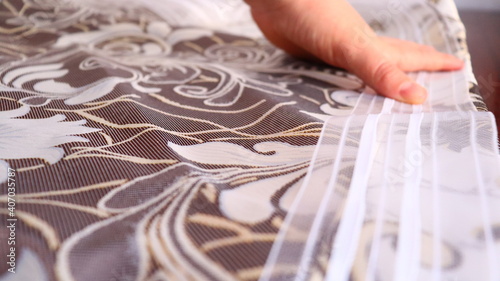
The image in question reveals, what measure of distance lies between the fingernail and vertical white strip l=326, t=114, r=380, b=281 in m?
0.14

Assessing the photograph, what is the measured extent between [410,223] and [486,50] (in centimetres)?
50

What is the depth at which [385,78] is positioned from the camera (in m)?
0.43

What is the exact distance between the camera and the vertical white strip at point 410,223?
0.20 meters

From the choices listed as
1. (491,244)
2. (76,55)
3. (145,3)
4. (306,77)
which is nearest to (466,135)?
(491,244)

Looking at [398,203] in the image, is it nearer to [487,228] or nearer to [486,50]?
[487,228]

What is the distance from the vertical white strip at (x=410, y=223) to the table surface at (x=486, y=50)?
163 millimetres

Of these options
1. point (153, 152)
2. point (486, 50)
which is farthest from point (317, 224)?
point (486, 50)

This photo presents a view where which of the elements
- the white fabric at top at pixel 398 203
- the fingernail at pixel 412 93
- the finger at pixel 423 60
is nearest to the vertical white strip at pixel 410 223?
the white fabric at top at pixel 398 203

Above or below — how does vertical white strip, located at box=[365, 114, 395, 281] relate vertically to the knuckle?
above

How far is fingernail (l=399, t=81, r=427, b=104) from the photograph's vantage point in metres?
0.41

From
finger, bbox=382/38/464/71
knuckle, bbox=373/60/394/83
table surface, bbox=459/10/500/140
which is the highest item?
knuckle, bbox=373/60/394/83

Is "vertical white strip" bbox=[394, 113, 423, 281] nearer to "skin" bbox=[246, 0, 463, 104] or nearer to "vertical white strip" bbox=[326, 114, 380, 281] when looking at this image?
"vertical white strip" bbox=[326, 114, 380, 281]

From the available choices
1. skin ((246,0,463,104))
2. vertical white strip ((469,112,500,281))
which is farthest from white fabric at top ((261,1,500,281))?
skin ((246,0,463,104))

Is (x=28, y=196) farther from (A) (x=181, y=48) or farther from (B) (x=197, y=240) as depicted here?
(A) (x=181, y=48)
